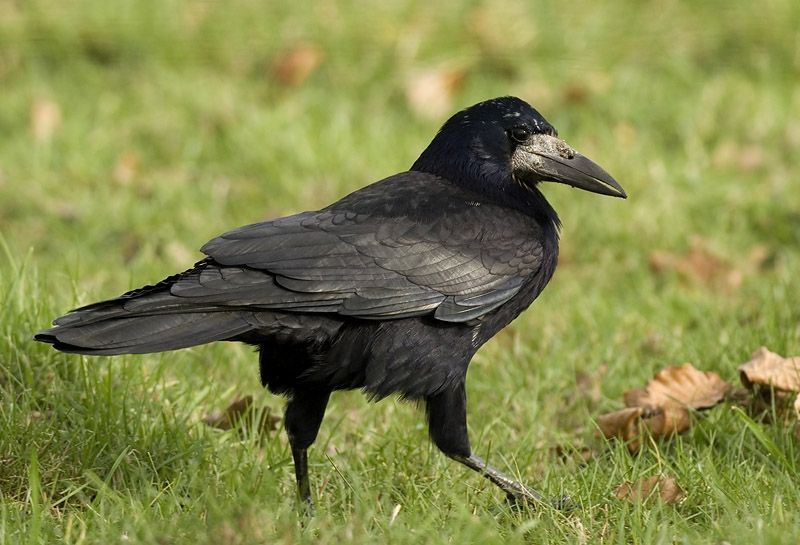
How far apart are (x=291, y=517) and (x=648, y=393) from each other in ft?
4.88

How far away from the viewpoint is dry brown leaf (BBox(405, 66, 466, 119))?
707 centimetres

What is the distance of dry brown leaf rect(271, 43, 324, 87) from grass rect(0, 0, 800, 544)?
6 centimetres

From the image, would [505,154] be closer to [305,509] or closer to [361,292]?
[361,292]

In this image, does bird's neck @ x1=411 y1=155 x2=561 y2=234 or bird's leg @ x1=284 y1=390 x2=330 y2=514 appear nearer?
bird's leg @ x1=284 y1=390 x2=330 y2=514

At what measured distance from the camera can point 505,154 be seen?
3908mm

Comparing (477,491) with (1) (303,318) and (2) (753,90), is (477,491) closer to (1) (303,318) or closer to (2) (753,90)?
(1) (303,318)

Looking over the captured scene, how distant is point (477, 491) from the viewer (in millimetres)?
3648

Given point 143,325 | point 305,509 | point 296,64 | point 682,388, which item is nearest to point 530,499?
point 305,509

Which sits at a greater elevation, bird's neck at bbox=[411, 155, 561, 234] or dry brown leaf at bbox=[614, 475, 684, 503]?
bird's neck at bbox=[411, 155, 561, 234]

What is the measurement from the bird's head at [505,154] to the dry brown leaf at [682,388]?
0.62 metres

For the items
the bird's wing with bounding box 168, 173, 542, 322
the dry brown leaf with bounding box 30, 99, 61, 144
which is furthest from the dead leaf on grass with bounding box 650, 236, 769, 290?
the dry brown leaf with bounding box 30, 99, 61, 144

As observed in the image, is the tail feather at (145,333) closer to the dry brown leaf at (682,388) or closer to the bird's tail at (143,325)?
the bird's tail at (143,325)

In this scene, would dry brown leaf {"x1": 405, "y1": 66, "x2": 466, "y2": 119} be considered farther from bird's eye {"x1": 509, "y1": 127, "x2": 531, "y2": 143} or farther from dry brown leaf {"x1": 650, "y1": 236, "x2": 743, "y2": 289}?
bird's eye {"x1": 509, "y1": 127, "x2": 531, "y2": 143}

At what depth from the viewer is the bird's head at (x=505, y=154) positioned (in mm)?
3881
